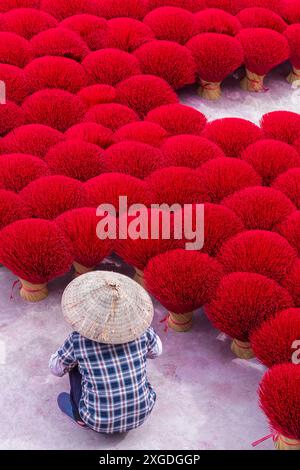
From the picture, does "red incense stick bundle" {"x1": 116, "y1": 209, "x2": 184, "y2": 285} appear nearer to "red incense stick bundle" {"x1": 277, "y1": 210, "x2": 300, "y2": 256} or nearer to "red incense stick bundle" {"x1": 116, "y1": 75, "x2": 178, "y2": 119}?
"red incense stick bundle" {"x1": 277, "y1": 210, "x2": 300, "y2": 256}

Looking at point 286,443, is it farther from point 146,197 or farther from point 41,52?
point 41,52

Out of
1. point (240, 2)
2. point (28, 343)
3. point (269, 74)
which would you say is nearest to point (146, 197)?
point (28, 343)

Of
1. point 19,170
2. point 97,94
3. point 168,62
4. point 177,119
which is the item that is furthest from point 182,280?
point 168,62

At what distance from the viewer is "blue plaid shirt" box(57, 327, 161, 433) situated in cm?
102

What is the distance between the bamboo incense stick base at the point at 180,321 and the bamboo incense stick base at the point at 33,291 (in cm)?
21

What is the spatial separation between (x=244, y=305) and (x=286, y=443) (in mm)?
214

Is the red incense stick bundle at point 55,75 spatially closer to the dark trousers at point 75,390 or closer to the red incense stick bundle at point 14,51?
the red incense stick bundle at point 14,51

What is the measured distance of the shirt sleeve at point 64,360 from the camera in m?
1.04

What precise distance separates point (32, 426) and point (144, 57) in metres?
0.97

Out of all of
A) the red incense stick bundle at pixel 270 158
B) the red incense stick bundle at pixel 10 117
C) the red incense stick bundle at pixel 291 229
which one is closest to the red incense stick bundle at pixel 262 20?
the red incense stick bundle at pixel 270 158

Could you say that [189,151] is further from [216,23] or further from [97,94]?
[216,23]

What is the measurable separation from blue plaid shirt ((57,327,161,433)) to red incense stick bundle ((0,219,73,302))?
22 centimetres

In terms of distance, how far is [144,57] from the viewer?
177 cm

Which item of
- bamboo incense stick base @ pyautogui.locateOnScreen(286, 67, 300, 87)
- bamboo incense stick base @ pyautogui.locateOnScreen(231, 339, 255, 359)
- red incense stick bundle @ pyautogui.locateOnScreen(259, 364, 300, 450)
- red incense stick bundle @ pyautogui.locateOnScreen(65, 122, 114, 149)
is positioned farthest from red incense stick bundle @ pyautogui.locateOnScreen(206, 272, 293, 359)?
bamboo incense stick base @ pyautogui.locateOnScreen(286, 67, 300, 87)
